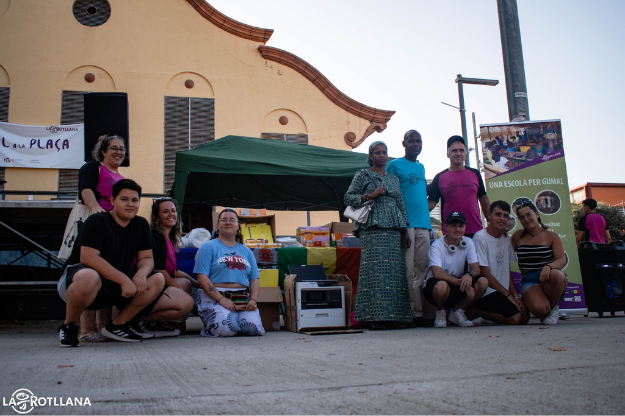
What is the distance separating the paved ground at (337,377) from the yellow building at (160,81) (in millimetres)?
9318

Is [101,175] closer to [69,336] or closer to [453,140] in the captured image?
[69,336]

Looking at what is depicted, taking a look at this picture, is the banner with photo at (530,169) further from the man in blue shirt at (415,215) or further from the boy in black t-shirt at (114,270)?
the boy in black t-shirt at (114,270)

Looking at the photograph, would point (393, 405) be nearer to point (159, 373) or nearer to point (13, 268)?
point (159, 373)

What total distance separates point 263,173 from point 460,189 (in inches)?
104

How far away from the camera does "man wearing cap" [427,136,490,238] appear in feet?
17.1

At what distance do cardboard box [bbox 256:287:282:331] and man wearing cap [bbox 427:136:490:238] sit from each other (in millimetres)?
1901

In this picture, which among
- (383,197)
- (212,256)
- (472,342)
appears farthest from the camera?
(383,197)

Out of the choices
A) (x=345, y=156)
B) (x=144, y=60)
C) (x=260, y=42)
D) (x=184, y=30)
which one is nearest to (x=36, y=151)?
(x=144, y=60)

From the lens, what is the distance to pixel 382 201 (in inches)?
194

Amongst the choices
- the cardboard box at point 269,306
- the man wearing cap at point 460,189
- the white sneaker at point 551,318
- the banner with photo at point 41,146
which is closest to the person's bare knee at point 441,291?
the man wearing cap at point 460,189

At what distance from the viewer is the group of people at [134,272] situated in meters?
3.56

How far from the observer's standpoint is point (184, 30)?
12.8 metres

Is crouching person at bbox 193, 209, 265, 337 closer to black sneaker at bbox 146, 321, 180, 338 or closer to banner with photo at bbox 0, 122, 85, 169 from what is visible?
black sneaker at bbox 146, 321, 180, 338

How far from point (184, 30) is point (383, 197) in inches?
388
